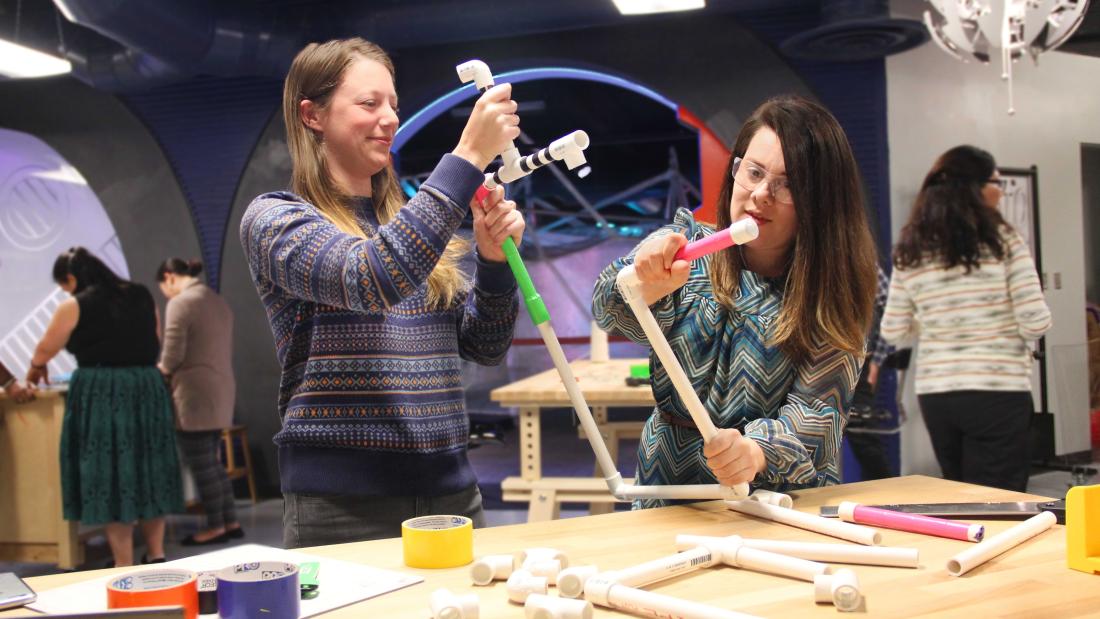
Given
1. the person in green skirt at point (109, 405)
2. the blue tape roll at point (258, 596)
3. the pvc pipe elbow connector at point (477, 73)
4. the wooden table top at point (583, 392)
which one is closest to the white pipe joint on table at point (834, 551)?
the blue tape roll at point (258, 596)

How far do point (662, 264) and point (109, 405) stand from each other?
4.21 meters

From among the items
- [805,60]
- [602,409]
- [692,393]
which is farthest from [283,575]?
[805,60]

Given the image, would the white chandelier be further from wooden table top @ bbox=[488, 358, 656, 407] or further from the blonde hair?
the blonde hair

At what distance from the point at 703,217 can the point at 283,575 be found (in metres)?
4.81

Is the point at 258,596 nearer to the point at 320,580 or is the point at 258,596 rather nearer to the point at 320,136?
the point at 320,580

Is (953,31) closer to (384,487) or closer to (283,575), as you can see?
(384,487)

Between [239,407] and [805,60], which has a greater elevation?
[805,60]

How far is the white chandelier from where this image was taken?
301cm

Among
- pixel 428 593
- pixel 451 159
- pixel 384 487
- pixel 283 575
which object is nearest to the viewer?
pixel 283 575

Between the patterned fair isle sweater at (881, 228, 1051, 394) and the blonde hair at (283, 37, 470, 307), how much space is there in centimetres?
230

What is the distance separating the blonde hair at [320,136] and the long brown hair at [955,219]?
2.22 metres

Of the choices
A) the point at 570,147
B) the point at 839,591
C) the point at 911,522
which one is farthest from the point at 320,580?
the point at 911,522

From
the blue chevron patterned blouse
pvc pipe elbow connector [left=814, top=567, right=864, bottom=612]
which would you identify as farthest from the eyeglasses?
pvc pipe elbow connector [left=814, top=567, right=864, bottom=612]

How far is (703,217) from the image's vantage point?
5.63 m
